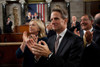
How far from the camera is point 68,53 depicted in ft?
4.51

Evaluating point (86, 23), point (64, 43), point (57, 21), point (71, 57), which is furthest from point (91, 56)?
point (86, 23)

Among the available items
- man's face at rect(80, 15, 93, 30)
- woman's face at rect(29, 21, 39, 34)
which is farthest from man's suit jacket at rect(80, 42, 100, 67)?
man's face at rect(80, 15, 93, 30)

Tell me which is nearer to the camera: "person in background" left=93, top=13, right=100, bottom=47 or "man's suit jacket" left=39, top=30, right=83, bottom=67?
"man's suit jacket" left=39, top=30, right=83, bottom=67

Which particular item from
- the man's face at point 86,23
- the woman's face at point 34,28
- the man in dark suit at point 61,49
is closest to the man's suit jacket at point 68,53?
the man in dark suit at point 61,49

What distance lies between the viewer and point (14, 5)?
12.5 m

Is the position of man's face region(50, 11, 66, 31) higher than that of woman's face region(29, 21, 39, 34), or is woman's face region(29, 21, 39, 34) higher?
man's face region(50, 11, 66, 31)

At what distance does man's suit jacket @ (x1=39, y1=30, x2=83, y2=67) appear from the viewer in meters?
1.28

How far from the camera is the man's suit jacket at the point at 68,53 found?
128cm

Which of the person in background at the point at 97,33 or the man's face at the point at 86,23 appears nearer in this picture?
the person in background at the point at 97,33

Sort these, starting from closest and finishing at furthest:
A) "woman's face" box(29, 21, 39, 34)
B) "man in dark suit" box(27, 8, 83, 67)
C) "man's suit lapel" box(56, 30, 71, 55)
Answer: "man in dark suit" box(27, 8, 83, 67)
"man's suit lapel" box(56, 30, 71, 55)
"woman's face" box(29, 21, 39, 34)

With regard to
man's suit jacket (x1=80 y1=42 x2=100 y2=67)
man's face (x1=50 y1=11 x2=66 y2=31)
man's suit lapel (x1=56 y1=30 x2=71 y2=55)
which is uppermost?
man's face (x1=50 y1=11 x2=66 y2=31)

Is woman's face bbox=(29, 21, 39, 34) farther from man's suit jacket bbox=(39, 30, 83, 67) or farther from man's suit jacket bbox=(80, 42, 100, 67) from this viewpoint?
man's suit jacket bbox=(80, 42, 100, 67)

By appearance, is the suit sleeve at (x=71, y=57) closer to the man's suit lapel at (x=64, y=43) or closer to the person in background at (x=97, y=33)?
the man's suit lapel at (x=64, y=43)

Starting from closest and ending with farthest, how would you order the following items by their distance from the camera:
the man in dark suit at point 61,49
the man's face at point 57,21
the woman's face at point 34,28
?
the man in dark suit at point 61,49 < the man's face at point 57,21 < the woman's face at point 34,28
